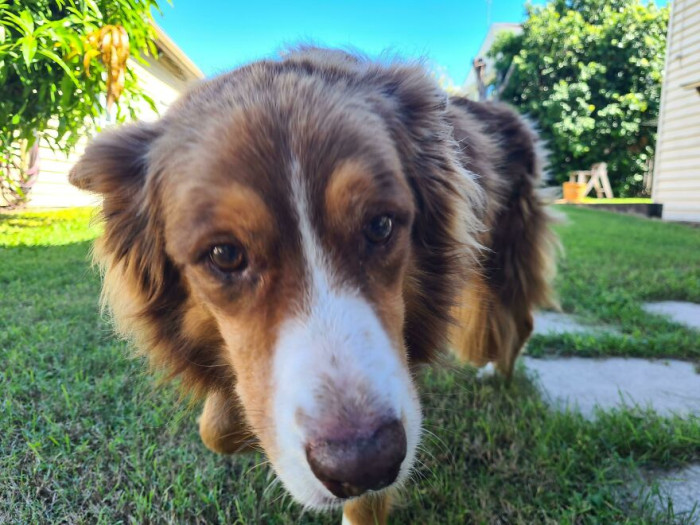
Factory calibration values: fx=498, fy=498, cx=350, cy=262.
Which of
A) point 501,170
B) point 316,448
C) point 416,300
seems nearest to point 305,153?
point 416,300

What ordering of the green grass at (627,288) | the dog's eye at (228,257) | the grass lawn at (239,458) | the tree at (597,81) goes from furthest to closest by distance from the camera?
the tree at (597,81), the green grass at (627,288), the grass lawn at (239,458), the dog's eye at (228,257)

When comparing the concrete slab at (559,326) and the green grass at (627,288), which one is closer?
the green grass at (627,288)

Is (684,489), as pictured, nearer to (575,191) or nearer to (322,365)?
(322,365)

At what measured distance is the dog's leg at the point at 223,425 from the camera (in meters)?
2.16

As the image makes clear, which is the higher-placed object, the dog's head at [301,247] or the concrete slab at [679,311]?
the dog's head at [301,247]

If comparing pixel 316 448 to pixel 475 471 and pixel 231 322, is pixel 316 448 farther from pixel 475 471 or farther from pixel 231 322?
pixel 475 471

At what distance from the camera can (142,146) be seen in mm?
2105

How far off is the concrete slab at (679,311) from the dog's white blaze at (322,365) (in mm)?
3687

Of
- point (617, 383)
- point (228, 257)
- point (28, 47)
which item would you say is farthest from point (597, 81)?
point (228, 257)

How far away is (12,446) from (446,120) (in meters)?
2.57

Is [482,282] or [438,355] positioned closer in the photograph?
[438,355]

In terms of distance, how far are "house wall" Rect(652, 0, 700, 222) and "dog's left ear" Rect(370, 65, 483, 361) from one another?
478 inches

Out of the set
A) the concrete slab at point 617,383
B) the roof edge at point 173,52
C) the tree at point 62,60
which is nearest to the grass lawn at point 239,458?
the concrete slab at point 617,383

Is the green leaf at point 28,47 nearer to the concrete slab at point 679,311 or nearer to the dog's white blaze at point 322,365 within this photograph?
the dog's white blaze at point 322,365
